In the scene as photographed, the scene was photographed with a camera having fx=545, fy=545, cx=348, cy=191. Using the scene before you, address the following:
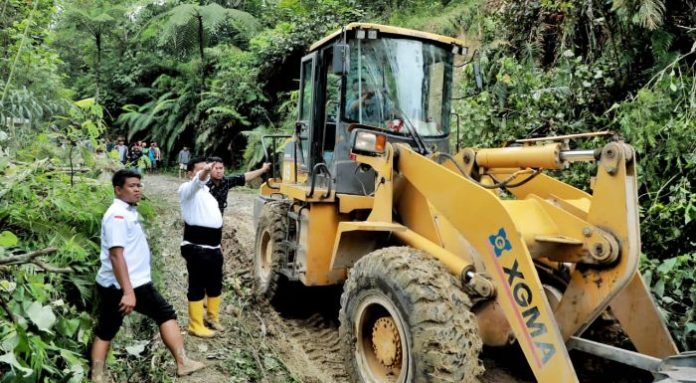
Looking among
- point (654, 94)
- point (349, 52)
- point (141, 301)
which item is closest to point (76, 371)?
point (141, 301)

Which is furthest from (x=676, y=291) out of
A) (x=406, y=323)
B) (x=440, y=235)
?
(x=406, y=323)

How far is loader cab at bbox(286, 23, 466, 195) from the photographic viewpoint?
4742mm

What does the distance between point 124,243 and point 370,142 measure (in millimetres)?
1894

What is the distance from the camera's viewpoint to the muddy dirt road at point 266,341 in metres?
4.20

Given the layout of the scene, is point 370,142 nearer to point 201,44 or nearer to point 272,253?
point 272,253

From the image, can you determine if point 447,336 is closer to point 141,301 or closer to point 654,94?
point 141,301

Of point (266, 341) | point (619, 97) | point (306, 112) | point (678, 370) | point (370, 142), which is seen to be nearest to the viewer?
point (678, 370)

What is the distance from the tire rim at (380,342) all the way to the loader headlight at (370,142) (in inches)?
45.2

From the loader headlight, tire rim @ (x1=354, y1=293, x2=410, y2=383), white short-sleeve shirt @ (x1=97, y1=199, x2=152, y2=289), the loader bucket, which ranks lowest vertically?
tire rim @ (x1=354, y1=293, x2=410, y2=383)

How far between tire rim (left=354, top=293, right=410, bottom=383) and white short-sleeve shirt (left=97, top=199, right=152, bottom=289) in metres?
1.56

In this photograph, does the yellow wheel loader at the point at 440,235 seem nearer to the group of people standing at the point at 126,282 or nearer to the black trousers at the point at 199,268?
the black trousers at the point at 199,268

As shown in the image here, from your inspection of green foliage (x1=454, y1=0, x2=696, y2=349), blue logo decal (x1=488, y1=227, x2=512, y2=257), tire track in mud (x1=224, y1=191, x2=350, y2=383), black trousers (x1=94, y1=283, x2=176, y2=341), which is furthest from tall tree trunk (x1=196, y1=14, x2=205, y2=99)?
blue logo decal (x1=488, y1=227, x2=512, y2=257)

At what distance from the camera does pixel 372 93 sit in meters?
4.77

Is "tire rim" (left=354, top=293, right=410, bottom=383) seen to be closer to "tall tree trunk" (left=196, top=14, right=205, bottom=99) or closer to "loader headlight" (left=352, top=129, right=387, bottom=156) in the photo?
"loader headlight" (left=352, top=129, right=387, bottom=156)
